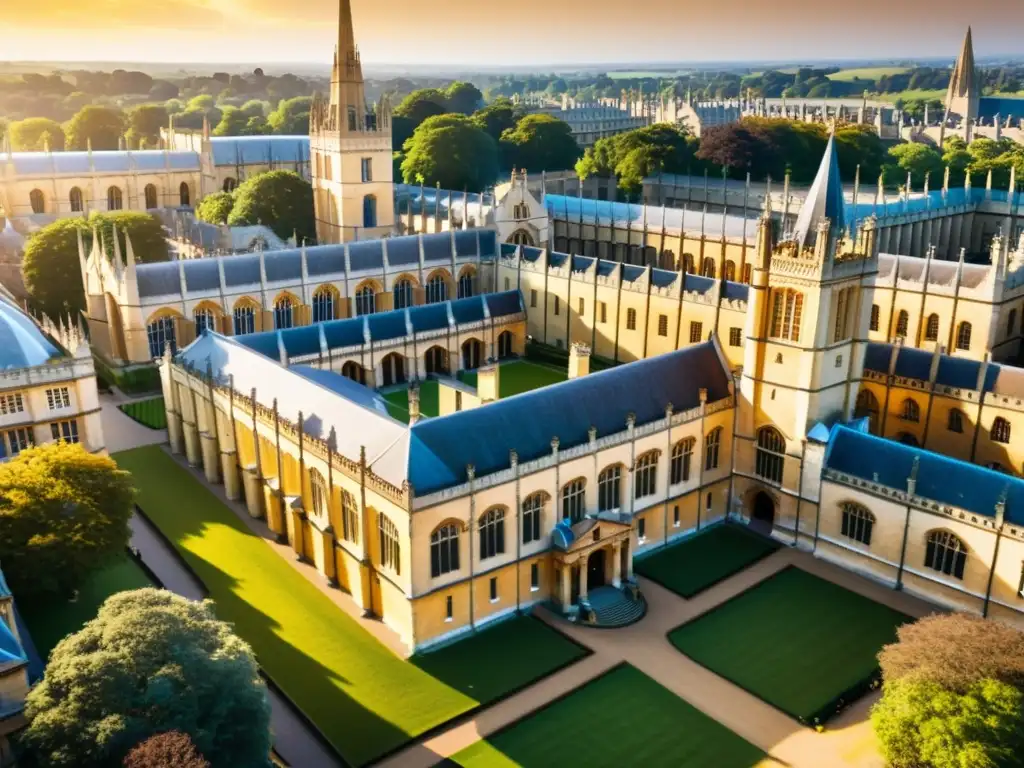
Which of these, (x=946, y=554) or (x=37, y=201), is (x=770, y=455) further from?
(x=37, y=201)

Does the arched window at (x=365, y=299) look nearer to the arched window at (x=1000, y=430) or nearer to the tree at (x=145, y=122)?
the arched window at (x=1000, y=430)

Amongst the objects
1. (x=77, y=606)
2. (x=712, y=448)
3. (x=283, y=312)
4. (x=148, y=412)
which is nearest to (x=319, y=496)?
(x=77, y=606)

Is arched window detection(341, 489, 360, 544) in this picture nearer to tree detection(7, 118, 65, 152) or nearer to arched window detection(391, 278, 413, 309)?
arched window detection(391, 278, 413, 309)

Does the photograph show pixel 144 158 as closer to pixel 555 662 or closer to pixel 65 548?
pixel 65 548

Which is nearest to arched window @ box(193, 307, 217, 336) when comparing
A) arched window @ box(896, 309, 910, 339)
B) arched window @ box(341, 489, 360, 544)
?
arched window @ box(341, 489, 360, 544)

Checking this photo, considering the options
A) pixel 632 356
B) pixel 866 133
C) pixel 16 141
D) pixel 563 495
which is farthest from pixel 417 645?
pixel 16 141

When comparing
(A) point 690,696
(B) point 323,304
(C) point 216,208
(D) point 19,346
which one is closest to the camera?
(A) point 690,696

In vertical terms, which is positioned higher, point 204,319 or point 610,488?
point 204,319
